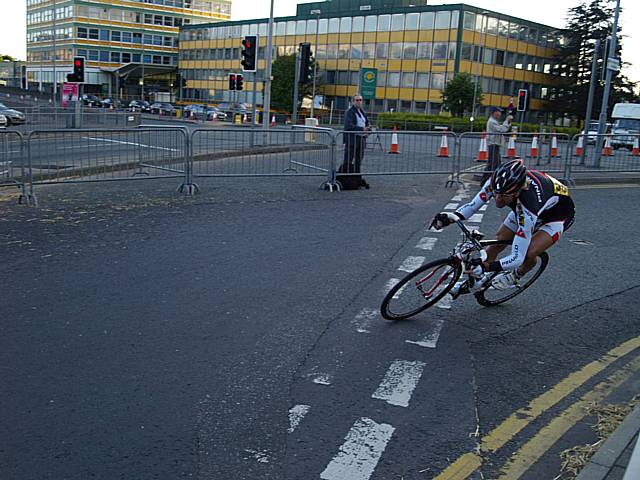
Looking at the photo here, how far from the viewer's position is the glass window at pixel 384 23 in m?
75.1

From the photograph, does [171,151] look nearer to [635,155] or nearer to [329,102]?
[635,155]

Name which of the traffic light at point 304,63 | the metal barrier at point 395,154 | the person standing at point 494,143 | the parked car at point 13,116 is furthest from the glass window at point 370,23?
the person standing at point 494,143

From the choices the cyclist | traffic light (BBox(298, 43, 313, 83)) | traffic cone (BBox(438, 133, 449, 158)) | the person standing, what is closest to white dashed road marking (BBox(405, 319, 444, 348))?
the cyclist

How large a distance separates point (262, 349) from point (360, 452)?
1.67 meters

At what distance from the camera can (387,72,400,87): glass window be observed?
7525 centimetres

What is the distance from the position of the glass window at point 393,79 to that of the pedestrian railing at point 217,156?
5687 cm

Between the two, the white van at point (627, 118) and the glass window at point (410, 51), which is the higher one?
the glass window at point (410, 51)

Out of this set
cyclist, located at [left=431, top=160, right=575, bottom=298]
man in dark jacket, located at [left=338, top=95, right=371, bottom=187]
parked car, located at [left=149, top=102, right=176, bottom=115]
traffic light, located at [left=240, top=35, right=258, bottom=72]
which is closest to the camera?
cyclist, located at [left=431, top=160, right=575, bottom=298]

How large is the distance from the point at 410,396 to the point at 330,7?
86.4 meters

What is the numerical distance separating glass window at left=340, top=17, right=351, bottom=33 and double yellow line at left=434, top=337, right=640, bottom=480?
77.7m

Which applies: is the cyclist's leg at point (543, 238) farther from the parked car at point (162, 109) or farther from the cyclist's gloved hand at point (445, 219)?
the parked car at point (162, 109)

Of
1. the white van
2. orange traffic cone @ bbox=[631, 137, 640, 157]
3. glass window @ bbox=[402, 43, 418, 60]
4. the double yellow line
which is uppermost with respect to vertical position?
glass window @ bbox=[402, 43, 418, 60]

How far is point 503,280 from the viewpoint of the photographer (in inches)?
248

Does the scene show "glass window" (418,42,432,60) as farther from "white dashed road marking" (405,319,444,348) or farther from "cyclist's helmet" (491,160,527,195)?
"white dashed road marking" (405,319,444,348)
